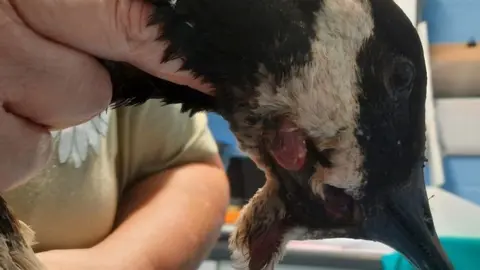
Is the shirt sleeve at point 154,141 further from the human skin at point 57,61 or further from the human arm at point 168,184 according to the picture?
the human skin at point 57,61

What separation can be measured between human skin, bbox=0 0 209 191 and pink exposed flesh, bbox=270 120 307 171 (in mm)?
40

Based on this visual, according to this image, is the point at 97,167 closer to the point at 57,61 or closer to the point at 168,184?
the point at 168,184

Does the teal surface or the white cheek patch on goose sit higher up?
the white cheek patch on goose

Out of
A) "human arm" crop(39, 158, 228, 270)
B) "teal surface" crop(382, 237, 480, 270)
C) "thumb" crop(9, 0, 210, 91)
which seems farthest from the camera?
"teal surface" crop(382, 237, 480, 270)

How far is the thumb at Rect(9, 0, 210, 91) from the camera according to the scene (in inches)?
12.2

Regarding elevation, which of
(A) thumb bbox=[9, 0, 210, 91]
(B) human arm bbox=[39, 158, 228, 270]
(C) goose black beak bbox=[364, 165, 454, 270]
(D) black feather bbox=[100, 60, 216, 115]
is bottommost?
(B) human arm bbox=[39, 158, 228, 270]

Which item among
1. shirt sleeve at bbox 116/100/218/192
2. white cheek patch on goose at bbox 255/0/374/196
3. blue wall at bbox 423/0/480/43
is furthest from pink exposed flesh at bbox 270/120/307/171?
blue wall at bbox 423/0/480/43

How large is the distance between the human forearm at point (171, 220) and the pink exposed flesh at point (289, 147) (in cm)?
33

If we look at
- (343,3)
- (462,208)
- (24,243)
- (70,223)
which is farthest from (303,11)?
(462,208)

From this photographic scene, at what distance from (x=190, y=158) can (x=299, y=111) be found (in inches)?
20.1

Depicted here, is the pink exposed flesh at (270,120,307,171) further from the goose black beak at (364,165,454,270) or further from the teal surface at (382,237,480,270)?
the teal surface at (382,237,480,270)

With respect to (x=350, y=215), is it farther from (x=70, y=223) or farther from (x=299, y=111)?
(x=70, y=223)

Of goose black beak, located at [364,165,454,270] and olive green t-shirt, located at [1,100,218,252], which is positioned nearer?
goose black beak, located at [364,165,454,270]

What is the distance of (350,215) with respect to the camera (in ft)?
1.19
